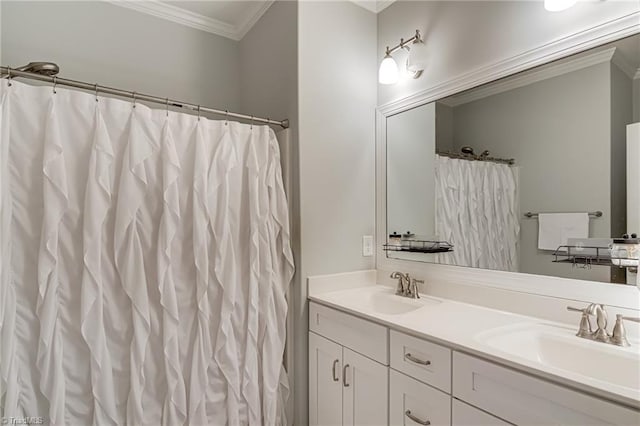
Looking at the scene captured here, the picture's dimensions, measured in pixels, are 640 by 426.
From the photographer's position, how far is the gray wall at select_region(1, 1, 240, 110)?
6.31ft

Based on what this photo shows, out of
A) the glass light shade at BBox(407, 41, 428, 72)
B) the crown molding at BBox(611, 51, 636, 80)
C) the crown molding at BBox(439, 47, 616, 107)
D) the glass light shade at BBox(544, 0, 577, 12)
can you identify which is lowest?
the crown molding at BBox(611, 51, 636, 80)

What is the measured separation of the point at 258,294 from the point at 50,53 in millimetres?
1930

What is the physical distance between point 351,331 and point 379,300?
390mm

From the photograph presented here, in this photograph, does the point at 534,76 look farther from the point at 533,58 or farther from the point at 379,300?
the point at 379,300

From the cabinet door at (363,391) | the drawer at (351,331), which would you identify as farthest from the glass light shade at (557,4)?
the cabinet door at (363,391)

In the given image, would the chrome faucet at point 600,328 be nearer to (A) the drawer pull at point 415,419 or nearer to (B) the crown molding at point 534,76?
(A) the drawer pull at point 415,419

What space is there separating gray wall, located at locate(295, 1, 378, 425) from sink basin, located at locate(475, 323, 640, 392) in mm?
997

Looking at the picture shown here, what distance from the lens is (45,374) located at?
129 cm

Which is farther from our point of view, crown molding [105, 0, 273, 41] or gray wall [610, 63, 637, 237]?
crown molding [105, 0, 273, 41]

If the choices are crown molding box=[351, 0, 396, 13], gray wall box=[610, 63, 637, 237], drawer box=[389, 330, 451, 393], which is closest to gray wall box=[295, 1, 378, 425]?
crown molding box=[351, 0, 396, 13]

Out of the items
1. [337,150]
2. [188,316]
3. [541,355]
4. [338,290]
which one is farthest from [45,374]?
[541,355]

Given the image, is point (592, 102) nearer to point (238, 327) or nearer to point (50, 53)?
point (238, 327)

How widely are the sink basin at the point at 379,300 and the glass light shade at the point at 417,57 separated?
1338mm

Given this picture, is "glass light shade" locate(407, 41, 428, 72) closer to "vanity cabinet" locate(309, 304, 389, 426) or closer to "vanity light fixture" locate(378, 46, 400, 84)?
"vanity light fixture" locate(378, 46, 400, 84)
